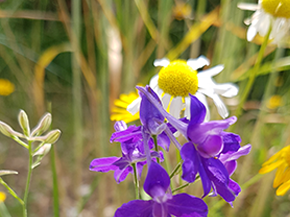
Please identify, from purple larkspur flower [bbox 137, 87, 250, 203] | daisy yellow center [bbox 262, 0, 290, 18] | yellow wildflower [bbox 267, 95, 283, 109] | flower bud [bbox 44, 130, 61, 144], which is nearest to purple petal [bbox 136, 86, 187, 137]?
purple larkspur flower [bbox 137, 87, 250, 203]

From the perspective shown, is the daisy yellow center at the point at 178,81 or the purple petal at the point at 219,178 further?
the daisy yellow center at the point at 178,81

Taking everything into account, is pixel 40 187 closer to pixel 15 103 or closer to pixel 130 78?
pixel 15 103

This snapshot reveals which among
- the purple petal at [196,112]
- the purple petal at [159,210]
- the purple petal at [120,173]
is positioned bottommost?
the purple petal at [159,210]

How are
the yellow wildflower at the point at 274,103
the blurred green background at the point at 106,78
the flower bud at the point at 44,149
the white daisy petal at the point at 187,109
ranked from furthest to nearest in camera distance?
the yellow wildflower at the point at 274,103 → the blurred green background at the point at 106,78 → the white daisy petal at the point at 187,109 → the flower bud at the point at 44,149

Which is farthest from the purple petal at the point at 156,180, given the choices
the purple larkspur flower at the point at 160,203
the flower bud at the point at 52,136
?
the flower bud at the point at 52,136

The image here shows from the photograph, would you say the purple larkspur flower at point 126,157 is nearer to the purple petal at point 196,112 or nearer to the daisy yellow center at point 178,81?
the purple petal at point 196,112

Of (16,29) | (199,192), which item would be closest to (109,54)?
(199,192)
